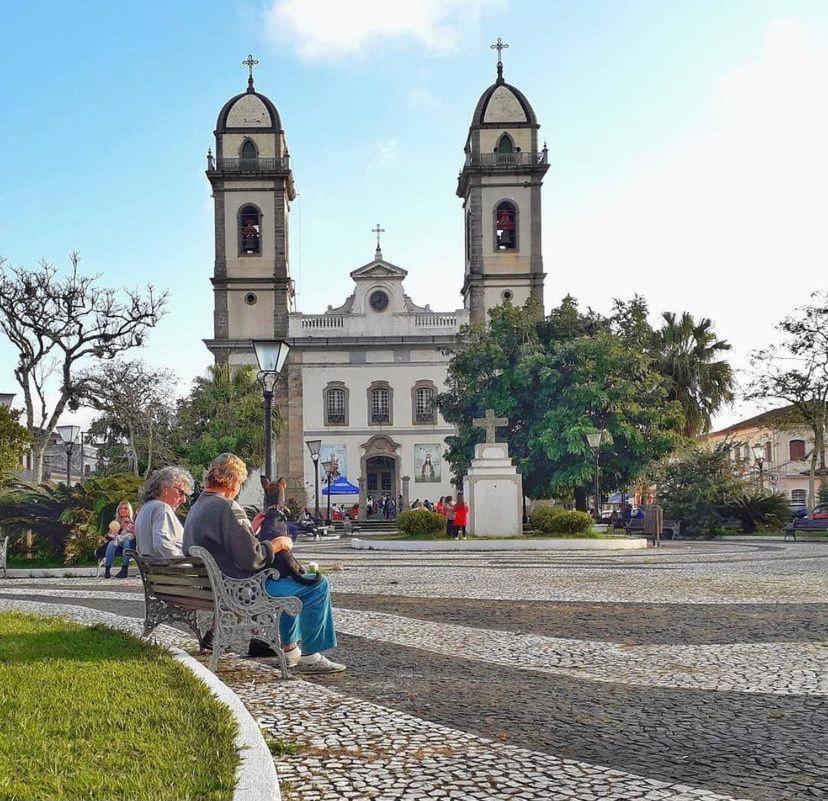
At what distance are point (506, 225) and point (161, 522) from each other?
42663 mm

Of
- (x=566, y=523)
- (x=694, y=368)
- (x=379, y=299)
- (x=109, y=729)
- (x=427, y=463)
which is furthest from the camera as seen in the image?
(x=379, y=299)

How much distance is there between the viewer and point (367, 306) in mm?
48531

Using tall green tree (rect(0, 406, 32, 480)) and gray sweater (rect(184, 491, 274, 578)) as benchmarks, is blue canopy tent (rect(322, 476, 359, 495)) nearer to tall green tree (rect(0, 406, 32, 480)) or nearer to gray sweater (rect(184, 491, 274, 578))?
tall green tree (rect(0, 406, 32, 480))

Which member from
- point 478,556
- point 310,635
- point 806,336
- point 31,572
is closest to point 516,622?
point 310,635

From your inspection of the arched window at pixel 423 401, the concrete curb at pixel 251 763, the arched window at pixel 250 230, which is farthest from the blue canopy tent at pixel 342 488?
the concrete curb at pixel 251 763

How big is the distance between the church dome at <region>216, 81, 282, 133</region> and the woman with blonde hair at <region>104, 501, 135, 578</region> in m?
37.0

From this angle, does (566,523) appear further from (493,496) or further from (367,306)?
(367,306)

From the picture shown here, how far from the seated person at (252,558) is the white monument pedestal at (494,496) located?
18.1 meters

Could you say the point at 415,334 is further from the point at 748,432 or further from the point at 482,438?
the point at 748,432

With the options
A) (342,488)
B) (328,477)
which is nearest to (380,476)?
(342,488)

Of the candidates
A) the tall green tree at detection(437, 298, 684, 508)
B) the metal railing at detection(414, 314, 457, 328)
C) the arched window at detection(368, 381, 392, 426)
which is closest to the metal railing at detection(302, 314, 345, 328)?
the arched window at detection(368, 381, 392, 426)

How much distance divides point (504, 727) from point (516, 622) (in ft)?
12.3

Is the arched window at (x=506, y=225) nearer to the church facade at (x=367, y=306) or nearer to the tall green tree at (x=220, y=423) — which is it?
the church facade at (x=367, y=306)

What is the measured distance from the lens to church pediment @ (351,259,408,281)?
48156 mm
